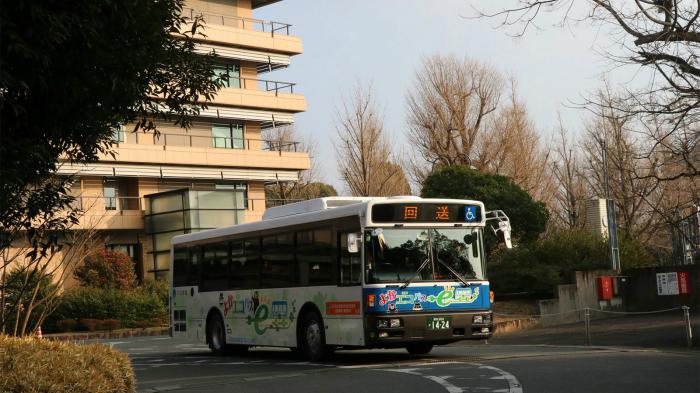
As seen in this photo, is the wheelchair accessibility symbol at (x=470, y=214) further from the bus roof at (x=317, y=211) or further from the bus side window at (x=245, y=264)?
the bus side window at (x=245, y=264)

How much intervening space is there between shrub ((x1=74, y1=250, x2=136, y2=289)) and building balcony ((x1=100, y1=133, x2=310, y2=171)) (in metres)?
8.36

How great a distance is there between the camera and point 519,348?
21.4 meters

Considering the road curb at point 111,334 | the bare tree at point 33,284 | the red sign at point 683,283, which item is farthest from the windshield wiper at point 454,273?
the road curb at point 111,334

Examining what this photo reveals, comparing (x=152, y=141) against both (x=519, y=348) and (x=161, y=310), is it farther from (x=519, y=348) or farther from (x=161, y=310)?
(x=519, y=348)

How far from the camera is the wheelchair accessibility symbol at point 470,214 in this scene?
18583 mm

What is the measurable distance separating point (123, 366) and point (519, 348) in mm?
11181

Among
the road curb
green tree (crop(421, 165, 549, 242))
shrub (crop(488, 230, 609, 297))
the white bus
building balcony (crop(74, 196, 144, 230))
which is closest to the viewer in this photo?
the white bus

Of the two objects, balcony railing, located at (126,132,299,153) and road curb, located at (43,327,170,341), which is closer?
road curb, located at (43,327,170,341)

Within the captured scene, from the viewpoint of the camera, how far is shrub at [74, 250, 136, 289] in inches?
1726

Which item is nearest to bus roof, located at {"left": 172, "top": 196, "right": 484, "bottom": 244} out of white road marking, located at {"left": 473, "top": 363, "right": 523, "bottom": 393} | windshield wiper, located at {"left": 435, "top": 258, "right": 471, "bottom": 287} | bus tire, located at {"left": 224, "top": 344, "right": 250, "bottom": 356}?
windshield wiper, located at {"left": 435, "top": 258, "right": 471, "bottom": 287}

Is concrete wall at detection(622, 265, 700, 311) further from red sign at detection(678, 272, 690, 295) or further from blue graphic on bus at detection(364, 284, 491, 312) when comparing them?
blue graphic on bus at detection(364, 284, 491, 312)

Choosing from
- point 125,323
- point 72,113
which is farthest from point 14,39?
point 125,323

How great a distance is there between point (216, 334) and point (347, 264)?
248 inches

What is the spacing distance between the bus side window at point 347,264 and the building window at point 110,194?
37.4 meters
